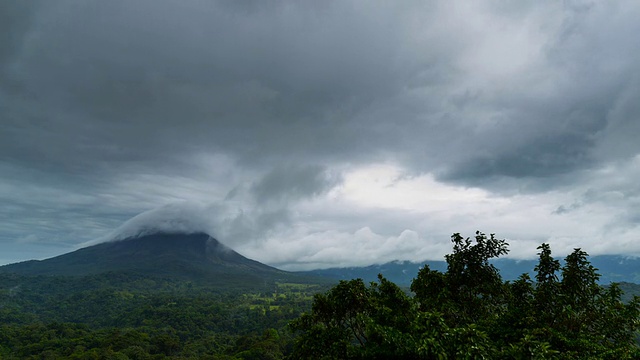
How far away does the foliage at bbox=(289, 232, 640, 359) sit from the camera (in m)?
11.0

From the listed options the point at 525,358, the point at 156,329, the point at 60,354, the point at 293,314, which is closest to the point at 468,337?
the point at 525,358

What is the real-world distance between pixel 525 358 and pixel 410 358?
401 cm

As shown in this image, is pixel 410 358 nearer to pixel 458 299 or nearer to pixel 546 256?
pixel 458 299

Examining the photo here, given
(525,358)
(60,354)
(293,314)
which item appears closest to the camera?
(525,358)

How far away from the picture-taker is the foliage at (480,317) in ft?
36.2

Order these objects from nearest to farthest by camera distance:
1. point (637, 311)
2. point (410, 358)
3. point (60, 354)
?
1. point (410, 358)
2. point (637, 311)
3. point (60, 354)

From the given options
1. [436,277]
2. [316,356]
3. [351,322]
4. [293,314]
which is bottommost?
[293,314]

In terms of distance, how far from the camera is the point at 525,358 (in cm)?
1036

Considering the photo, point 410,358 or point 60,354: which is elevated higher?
point 410,358

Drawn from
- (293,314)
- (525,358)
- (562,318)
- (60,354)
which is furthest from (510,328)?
(293,314)

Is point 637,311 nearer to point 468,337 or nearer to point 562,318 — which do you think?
point 562,318

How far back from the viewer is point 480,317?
17812 mm

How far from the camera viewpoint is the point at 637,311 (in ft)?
47.0

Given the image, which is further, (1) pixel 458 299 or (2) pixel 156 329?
(2) pixel 156 329
